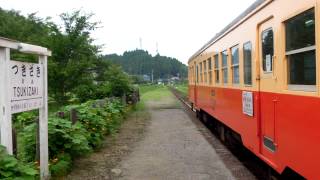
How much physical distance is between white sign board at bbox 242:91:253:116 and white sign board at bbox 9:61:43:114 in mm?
3010

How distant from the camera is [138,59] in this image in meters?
138

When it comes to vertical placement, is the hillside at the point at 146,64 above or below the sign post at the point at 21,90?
above

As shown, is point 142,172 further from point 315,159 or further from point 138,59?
point 138,59

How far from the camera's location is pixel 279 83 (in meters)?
5.69

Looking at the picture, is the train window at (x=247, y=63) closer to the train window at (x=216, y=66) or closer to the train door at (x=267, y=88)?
the train door at (x=267, y=88)

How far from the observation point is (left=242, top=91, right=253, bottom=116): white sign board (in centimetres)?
725

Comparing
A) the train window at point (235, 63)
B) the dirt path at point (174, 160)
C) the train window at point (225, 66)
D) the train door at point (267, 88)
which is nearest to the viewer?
the train door at point (267, 88)

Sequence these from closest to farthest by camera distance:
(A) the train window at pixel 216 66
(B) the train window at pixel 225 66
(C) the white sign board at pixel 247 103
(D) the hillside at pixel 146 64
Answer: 1. (C) the white sign board at pixel 247 103
2. (B) the train window at pixel 225 66
3. (A) the train window at pixel 216 66
4. (D) the hillside at pixel 146 64

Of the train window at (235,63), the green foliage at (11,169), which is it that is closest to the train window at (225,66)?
the train window at (235,63)

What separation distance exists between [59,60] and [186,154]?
12.1 metres

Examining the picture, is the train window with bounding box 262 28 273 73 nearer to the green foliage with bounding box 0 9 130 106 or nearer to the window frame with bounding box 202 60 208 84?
the window frame with bounding box 202 60 208 84

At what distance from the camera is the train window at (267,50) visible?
6.20 m

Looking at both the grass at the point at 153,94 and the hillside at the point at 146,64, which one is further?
the hillside at the point at 146,64

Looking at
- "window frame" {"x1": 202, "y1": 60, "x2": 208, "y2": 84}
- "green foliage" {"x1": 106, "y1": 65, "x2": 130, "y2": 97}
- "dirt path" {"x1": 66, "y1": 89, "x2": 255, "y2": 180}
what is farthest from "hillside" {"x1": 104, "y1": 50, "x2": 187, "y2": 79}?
"dirt path" {"x1": 66, "y1": 89, "x2": 255, "y2": 180}
